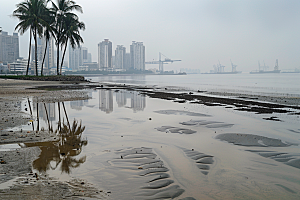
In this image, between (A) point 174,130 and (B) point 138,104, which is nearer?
(A) point 174,130

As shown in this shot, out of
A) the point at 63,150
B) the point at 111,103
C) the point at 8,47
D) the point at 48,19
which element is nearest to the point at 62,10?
the point at 48,19

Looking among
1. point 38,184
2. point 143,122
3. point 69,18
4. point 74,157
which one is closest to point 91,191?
point 38,184

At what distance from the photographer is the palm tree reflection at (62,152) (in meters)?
4.44

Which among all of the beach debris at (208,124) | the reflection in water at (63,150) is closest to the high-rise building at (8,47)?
the reflection in water at (63,150)

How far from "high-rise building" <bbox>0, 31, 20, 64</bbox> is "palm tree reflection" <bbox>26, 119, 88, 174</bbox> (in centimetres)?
16915

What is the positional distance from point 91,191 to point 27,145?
9.47 feet

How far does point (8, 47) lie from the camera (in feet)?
510

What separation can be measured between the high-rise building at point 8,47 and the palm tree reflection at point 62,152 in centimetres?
16915

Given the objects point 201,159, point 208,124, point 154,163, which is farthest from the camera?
point 208,124

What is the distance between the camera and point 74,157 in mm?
4984

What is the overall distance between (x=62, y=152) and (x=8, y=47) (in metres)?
178

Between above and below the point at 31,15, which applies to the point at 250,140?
below

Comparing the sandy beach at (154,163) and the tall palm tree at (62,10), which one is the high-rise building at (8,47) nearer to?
the tall palm tree at (62,10)

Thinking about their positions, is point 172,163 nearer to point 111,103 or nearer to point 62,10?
point 111,103
